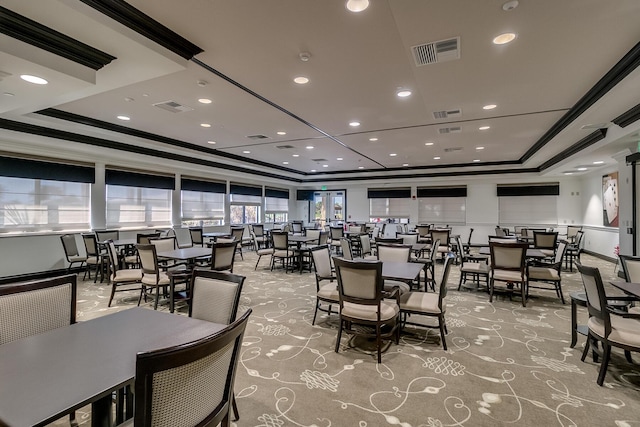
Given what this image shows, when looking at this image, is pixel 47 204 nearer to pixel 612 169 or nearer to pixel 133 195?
pixel 133 195

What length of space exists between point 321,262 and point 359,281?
1297mm

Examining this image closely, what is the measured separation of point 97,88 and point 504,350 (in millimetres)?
5545

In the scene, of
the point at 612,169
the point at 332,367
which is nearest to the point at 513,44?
the point at 332,367

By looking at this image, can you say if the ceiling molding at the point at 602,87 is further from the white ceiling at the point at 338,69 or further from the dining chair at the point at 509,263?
the dining chair at the point at 509,263

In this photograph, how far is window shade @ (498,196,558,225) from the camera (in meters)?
11.5

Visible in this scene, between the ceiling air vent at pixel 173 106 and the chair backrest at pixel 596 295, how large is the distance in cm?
559

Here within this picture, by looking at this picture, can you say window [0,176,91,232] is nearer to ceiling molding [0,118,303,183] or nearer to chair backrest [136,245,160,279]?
ceiling molding [0,118,303,183]

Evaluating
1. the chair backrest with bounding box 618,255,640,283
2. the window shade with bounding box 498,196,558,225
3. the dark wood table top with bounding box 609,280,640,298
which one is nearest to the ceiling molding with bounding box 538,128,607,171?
the window shade with bounding box 498,196,558,225

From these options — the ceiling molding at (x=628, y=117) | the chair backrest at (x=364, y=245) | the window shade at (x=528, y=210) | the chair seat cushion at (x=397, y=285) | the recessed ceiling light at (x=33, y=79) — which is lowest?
the chair seat cushion at (x=397, y=285)

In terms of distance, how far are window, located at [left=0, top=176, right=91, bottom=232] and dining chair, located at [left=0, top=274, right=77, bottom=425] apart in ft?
20.6

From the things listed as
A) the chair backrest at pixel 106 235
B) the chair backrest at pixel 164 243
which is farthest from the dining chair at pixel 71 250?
the chair backrest at pixel 164 243

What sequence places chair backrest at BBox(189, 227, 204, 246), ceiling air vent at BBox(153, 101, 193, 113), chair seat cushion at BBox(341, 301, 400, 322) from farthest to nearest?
chair backrest at BBox(189, 227, 204, 246) < ceiling air vent at BBox(153, 101, 193, 113) < chair seat cushion at BBox(341, 301, 400, 322)

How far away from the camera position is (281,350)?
→ 3.21 meters

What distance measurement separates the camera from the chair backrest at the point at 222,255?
454 cm
